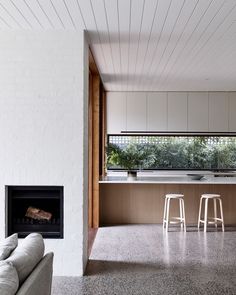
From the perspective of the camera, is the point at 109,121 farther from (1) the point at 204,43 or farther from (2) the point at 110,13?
(2) the point at 110,13

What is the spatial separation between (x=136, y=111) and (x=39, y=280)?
21.3 ft

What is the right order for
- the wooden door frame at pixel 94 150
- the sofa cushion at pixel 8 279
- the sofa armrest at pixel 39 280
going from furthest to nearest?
the wooden door frame at pixel 94 150 → the sofa armrest at pixel 39 280 → the sofa cushion at pixel 8 279

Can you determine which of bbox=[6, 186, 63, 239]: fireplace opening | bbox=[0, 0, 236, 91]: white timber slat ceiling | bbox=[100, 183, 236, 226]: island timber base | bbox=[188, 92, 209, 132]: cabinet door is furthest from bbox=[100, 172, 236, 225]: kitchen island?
bbox=[6, 186, 63, 239]: fireplace opening

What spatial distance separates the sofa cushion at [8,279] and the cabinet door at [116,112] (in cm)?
651

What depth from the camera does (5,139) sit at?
408cm

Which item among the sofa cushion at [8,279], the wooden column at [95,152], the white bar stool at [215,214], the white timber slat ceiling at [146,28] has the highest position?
the white timber slat ceiling at [146,28]

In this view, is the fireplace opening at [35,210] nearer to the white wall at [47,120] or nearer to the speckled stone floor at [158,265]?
the white wall at [47,120]

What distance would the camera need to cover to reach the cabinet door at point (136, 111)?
329 inches

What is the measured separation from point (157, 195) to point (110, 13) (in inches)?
158

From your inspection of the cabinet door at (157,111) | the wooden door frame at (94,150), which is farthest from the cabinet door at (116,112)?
the wooden door frame at (94,150)

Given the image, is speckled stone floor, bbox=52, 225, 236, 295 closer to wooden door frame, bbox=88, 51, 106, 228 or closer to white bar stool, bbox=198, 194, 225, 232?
white bar stool, bbox=198, 194, 225, 232

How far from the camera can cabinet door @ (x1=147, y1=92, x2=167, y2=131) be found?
8.35 meters

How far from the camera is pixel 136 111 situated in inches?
330

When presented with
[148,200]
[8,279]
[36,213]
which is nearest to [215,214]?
[148,200]
